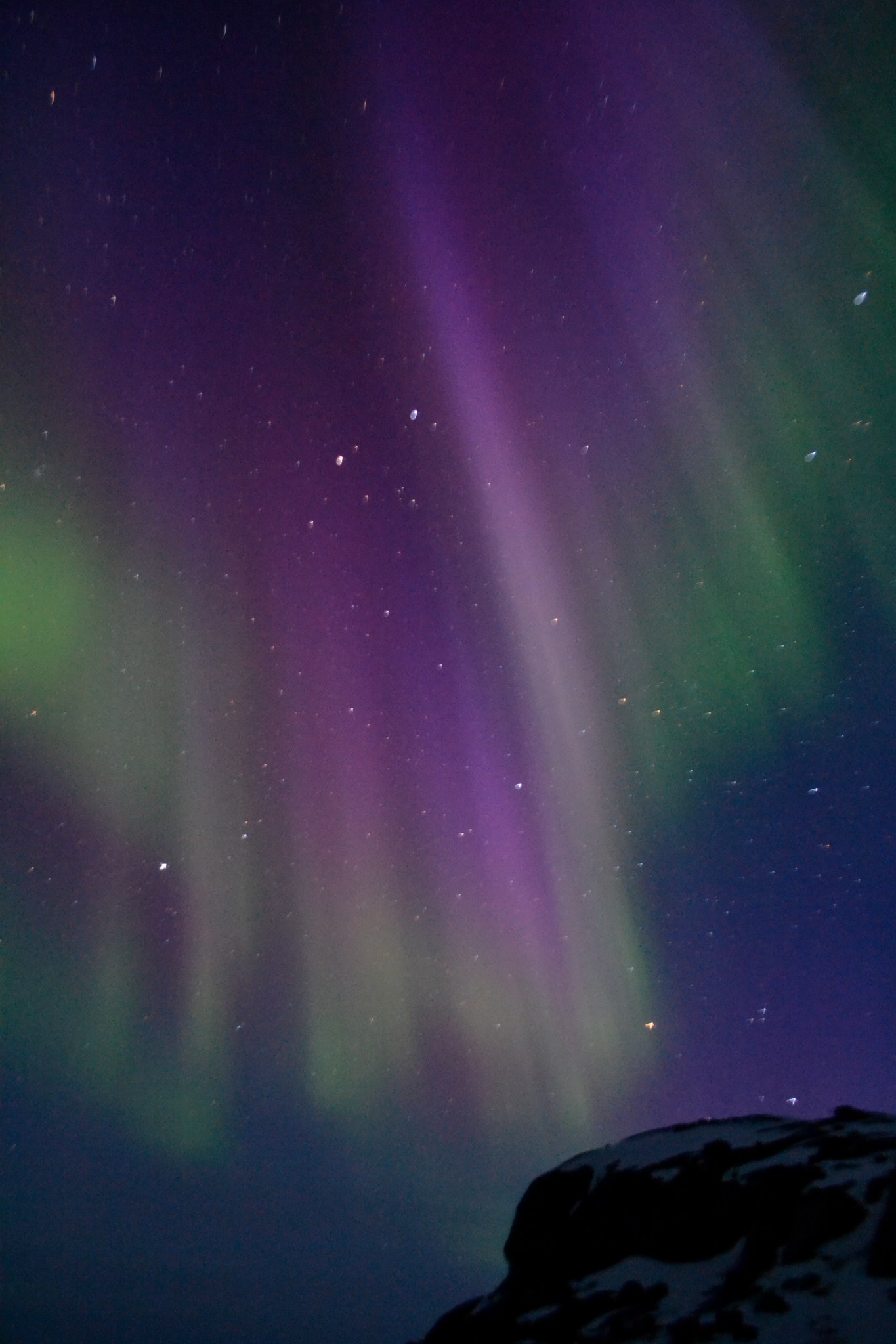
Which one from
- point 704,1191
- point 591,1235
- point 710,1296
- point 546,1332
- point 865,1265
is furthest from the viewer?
point 591,1235

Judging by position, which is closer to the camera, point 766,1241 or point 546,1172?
point 766,1241

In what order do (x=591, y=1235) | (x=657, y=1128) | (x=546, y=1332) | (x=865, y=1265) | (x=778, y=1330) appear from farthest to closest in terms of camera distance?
(x=657, y=1128) < (x=591, y=1235) < (x=546, y=1332) < (x=865, y=1265) < (x=778, y=1330)

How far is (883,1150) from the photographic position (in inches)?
589

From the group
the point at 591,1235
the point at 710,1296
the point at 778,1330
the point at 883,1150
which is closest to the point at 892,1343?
the point at 778,1330

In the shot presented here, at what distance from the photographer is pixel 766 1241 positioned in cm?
1359

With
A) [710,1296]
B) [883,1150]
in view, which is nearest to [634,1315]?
[710,1296]

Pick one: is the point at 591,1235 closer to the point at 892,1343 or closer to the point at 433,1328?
the point at 433,1328

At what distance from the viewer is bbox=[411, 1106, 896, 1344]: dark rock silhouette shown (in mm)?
11336

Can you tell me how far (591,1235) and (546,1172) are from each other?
4.57m

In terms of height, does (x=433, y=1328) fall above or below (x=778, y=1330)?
below

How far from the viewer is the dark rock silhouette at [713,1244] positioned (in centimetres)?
1134

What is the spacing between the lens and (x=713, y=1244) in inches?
571

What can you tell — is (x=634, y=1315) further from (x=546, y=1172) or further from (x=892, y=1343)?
(x=546, y=1172)

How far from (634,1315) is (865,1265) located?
364 cm
